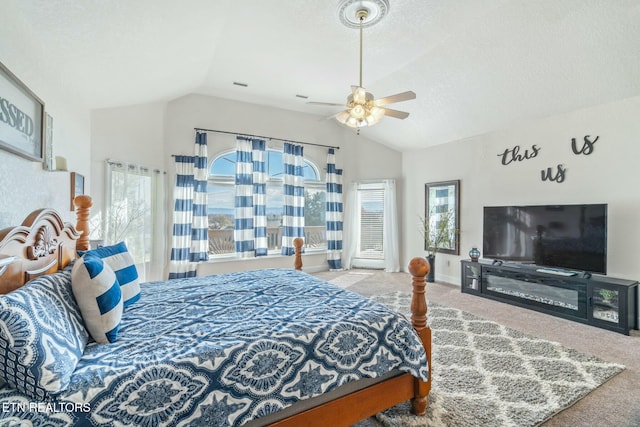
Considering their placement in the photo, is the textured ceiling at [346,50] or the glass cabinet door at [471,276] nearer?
the textured ceiling at [346,50]

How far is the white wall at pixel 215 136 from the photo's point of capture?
12.3ft

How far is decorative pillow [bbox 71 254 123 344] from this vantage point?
53.4 inches

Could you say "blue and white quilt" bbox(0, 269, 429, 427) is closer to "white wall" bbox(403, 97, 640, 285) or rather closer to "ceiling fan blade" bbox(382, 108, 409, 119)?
"ceiling fan blade" bbox(382, 108, 409, 119)

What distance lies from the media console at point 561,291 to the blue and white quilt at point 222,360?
9.00ft

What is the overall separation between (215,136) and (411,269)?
13.6ft

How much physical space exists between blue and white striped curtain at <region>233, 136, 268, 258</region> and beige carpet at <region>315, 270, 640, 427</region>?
60.0 inches

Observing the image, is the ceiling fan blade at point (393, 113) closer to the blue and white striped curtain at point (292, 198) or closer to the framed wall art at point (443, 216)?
the framed wall art at point (443, 216)

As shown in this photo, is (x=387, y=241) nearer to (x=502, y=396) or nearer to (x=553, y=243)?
(x=553, y=243)

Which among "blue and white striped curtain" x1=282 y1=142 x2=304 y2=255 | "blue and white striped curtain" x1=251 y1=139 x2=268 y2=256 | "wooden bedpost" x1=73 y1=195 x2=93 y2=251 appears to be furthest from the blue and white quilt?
"blue and white striped curtain" x1=282 y1=142 x2=304 y2=255

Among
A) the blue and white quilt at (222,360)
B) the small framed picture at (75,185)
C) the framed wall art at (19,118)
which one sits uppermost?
the framed wall art at (19,118)

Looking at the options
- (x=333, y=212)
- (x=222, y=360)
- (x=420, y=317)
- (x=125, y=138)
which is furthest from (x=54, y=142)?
(x=333, y=212)

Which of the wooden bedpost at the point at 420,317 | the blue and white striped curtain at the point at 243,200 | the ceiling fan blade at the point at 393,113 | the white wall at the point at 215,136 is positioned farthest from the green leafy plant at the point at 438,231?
the wooden bedpost at the point at 420,317

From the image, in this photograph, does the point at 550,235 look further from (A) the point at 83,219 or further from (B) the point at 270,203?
(A) the point at 83,219

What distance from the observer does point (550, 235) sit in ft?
11.8
